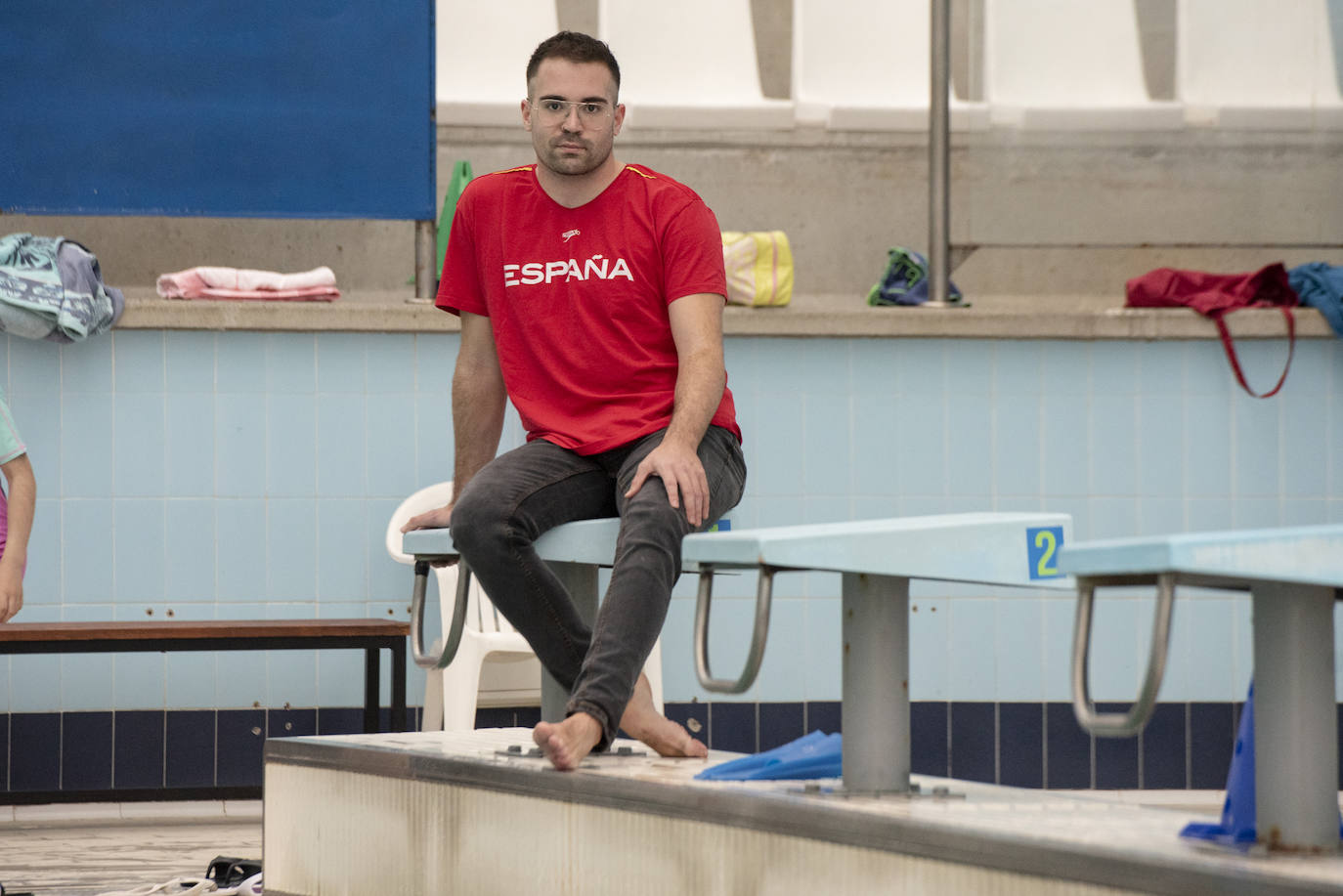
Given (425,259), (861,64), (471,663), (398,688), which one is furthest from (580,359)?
(861,64)

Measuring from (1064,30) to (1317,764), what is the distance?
3590mm

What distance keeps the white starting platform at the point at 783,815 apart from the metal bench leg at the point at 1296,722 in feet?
0.20

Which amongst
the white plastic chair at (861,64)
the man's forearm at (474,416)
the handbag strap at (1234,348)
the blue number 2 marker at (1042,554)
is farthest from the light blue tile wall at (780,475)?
the blue number 2 marker at (1042,554)

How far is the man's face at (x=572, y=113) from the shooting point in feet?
8.28

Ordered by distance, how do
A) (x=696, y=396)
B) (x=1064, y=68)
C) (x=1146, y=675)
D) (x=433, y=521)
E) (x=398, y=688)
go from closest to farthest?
1. (x=1146, y=675)
2. (x=696, y=396)
3. (x=433, y=521)
4. (x=398, y=688)
5. (x=1064, y=68)

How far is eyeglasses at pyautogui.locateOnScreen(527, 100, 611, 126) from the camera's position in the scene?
2.54m

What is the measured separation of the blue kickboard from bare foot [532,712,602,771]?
0.17 m

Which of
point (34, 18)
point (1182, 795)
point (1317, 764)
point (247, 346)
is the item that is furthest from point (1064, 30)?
point (1317, 764)

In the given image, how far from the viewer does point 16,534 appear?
9.80ft

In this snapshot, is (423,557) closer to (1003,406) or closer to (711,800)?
(711,800)

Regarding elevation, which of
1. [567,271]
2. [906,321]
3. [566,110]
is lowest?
[567,271]

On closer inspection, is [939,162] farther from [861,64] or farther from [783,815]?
[783,815]

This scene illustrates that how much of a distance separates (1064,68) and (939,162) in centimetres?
49

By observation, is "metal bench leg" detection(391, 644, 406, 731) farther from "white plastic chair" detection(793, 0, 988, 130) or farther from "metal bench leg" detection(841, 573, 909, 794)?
"white plastic chair" detection(793, 0, 988, 130)
